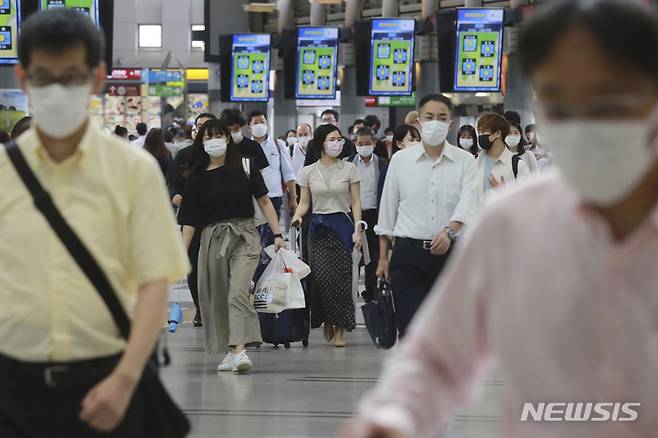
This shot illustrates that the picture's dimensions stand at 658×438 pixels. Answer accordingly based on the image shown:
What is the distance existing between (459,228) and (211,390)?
2.37 meters

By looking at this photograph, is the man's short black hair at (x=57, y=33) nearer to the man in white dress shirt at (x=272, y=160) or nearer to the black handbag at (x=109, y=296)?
the black handbag at (x=109, y=296)

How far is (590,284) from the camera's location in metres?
2.27

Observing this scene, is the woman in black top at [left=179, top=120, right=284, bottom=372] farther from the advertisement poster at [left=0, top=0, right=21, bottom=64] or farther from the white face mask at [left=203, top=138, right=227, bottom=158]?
the advertisement poster at [left=0, top=0, right=21, bottom=64]

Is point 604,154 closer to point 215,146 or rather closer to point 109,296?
point 109,296

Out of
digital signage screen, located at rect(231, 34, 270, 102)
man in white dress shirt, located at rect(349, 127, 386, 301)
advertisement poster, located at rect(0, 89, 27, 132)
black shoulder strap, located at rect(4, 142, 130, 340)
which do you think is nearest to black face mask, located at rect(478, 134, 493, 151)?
man in white dress shirt, located at rect(349, 127, 386, 301)

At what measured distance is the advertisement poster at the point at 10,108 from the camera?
54.6 ft

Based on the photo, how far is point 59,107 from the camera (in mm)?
3701

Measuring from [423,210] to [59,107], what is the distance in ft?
17.0

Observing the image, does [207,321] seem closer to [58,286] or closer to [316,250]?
[316,250]

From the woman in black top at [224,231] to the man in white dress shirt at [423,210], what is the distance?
1.94 meters

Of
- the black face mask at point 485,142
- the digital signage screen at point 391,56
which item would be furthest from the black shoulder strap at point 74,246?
the digital signage screen at point 391,56

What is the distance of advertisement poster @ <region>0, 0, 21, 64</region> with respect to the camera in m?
15.5

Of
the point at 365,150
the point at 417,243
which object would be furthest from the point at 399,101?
the point at 417,243

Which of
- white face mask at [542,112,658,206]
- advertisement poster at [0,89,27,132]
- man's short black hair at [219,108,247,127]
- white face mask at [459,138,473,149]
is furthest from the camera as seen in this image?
advertisement poster at [0,89,27,132]
